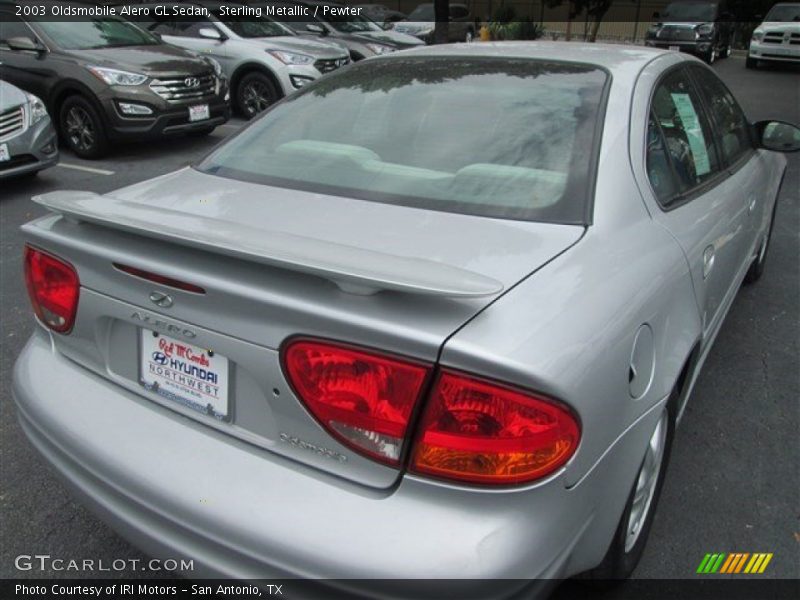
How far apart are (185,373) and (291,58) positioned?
8.47 meters

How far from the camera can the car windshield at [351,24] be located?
44.6 feet

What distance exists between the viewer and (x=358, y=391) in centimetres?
144

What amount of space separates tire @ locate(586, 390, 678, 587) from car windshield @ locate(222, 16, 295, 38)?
30.8 feet

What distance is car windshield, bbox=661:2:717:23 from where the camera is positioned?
19.8m

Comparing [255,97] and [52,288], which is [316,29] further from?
[52,288]

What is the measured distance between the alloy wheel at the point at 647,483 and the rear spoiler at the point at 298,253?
0.94m

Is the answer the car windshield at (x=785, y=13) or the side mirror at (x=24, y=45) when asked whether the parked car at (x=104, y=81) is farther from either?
the car windshield at (x=785, y=13)

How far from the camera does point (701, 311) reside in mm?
2312

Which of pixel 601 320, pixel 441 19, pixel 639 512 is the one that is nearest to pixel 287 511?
pixel 601 320

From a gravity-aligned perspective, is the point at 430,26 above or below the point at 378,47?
above

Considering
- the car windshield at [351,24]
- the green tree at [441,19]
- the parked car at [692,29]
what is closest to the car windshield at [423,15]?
the car windshield at [351,24]

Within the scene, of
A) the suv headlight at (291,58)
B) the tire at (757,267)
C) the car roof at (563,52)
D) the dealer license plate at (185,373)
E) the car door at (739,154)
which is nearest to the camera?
the dealer license plate at (185,373)

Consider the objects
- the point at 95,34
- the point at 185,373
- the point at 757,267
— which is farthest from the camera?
the point at 95,34

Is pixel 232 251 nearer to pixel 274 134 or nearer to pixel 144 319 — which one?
pixel 144 319
